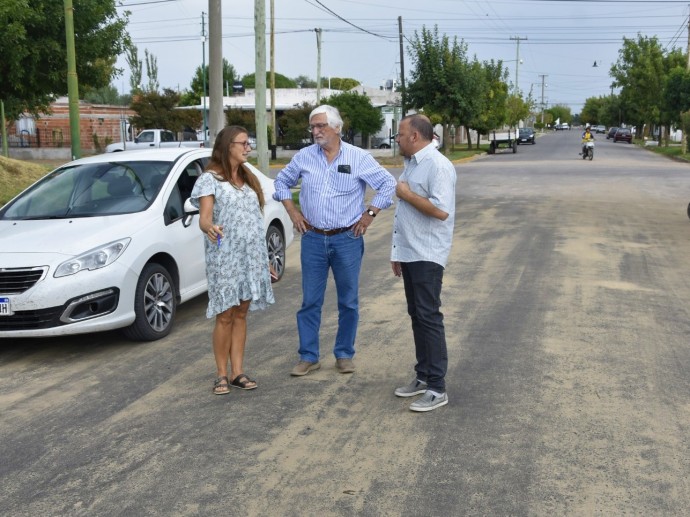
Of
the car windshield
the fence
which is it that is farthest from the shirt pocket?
the fence

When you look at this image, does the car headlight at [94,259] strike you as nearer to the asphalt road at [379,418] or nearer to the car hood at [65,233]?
the car hood at [65,233]

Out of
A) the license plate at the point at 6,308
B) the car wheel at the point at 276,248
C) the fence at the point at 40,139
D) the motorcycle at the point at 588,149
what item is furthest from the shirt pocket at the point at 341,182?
the fence at the point at 40,139

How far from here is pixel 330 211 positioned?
18.1ft

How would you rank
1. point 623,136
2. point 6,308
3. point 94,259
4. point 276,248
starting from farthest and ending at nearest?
1. point 623,136
2. point 276,248
3. point 94,259
4. point 6,308

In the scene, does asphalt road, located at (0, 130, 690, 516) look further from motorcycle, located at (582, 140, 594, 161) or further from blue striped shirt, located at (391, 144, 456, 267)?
motorcycle, located at (582, 140, 594, 161)

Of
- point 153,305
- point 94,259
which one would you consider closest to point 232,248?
point 94,259

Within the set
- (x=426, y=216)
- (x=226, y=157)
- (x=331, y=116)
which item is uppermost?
(x=331, y=116)

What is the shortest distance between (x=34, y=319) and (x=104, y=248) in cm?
76

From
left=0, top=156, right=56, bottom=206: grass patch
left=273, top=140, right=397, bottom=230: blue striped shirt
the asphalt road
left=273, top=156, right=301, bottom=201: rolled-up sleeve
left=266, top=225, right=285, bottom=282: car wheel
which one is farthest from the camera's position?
left=0, top=156, right=56, bottom=206: grass patch

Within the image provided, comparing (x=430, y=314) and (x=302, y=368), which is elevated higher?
(x=430, y=314)

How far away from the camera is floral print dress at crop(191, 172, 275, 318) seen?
5371 millimetres

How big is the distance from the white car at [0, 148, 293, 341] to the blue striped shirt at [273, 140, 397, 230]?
1361 mm

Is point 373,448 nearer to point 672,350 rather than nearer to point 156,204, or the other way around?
point 672,350

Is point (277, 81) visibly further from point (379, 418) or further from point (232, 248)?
point (379, 418)
